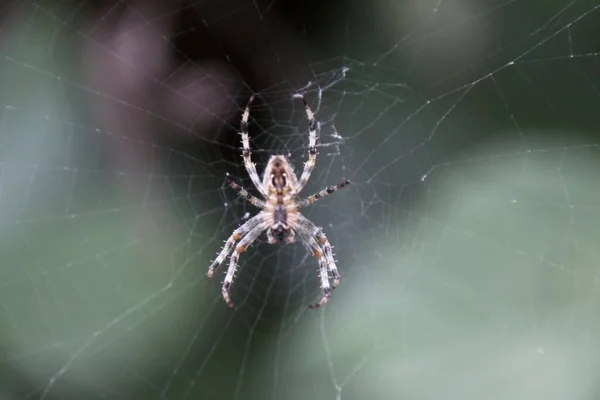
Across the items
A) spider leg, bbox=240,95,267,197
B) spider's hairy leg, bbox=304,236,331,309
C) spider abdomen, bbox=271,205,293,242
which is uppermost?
spider leg, bbox=240,95,267,197

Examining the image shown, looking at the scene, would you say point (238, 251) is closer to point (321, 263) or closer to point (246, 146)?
point (321, 263)

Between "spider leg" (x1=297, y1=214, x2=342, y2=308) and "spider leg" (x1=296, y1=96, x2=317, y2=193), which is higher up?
"spider leg" (x1=296, y1=96, x2=317, y2=193)

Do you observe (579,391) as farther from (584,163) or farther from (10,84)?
(10,84)

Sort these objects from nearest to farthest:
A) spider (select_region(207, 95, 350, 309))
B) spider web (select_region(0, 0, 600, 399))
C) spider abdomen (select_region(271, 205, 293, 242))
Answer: spider web (select_region(0, 0, 600, 399)) → spider (select_region(207, 95, 350, 309)) → spider abdomen (select_region(271, 205, 293, 242))

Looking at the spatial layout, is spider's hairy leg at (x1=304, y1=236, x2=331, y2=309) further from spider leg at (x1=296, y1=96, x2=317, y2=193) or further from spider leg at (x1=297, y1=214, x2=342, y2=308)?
spider leg at (x1=296, y1=96, x2=317, y2=193)

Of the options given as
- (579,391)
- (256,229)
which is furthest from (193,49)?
(579,391)

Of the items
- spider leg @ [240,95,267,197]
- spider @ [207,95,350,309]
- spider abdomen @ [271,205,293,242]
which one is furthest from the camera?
spider abdomen @ [271,205,293,242]

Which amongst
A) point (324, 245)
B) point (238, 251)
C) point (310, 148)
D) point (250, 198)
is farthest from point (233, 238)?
point (310, 148)

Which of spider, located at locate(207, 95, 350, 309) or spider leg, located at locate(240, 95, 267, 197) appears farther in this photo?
spider, located at locate(207, 95, 350, 309)

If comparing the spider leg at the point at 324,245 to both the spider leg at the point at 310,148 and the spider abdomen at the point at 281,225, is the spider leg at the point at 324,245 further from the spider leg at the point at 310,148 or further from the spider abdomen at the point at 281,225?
the spider leg at the point at 310,148

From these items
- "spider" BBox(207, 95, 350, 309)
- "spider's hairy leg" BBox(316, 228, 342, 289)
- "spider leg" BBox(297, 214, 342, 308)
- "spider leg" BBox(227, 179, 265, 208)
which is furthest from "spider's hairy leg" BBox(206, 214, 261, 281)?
"spider's hairy leg" BBox(316, 228, 342, 289)
